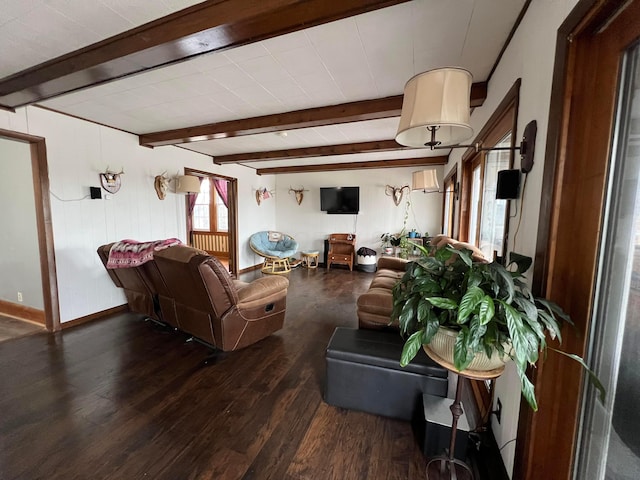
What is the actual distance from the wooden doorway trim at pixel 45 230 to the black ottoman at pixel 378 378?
3.20 meters

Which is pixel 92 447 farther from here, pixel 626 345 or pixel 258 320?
pixel 626 345

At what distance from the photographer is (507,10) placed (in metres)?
1.42

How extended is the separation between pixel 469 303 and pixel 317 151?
4135mm

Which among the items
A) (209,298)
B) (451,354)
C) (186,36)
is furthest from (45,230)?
(451,354)

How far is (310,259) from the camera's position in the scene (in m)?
6.55

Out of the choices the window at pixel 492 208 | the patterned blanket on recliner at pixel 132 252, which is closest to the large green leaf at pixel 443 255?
the window at pixel 492 208

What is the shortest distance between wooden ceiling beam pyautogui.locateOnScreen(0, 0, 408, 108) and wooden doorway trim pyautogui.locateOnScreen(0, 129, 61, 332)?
103 centimetres

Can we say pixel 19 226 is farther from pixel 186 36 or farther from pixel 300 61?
pixel 300 61

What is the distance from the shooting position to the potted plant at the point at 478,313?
0.81 metres

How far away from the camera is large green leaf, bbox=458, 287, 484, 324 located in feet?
2.71

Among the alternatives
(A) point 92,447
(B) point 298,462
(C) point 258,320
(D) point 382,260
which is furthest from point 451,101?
(D) point 382,260

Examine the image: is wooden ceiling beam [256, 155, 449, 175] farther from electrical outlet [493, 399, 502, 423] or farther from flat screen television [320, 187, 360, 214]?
electrical outlet [493, 399, 502, 423]

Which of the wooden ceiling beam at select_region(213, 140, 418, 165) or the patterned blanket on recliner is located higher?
the wooden ceiling beam at select_region(213, 140, 418, 165)

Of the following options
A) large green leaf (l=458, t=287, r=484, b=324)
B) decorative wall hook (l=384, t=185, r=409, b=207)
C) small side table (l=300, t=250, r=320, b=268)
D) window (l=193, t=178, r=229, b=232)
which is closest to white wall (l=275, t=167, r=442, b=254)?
decorative wall hook (l=384, t=185, r=409, b=207)
